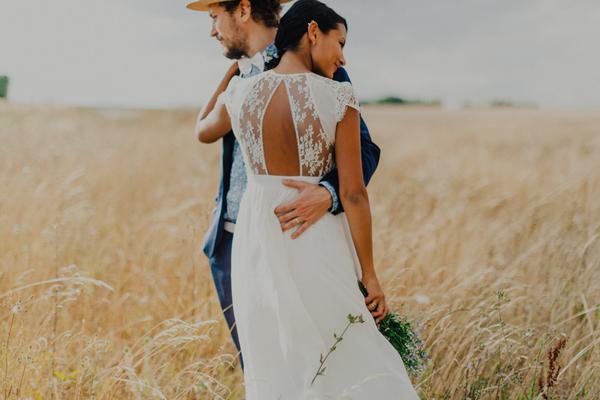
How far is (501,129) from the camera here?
17.6m

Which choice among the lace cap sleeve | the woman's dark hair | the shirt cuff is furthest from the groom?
the woman's dark hair

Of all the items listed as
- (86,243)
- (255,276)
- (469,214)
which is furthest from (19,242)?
(469,214)

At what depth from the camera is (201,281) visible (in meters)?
3.98

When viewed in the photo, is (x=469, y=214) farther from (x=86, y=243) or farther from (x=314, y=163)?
(x=314, y=163)

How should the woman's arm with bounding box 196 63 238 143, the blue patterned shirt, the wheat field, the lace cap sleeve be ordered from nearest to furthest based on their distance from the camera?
the lace cap sleeve → the woman's arm with bounding box 196 63 238 143 → the blue patterned shirt → the wheat field

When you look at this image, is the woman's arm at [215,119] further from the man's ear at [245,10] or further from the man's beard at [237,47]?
the man's ear at [245,10]

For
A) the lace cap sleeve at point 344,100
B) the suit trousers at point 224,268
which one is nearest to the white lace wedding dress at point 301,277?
the lace cap sleeve at point 344,100

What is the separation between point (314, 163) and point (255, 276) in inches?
16.8

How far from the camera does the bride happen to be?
6.59 feet

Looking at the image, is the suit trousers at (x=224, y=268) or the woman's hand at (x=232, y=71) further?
the suit trousers at (x=224, y=268)

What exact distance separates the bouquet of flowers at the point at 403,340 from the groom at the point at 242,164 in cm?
44

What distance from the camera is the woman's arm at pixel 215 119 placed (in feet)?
7.64

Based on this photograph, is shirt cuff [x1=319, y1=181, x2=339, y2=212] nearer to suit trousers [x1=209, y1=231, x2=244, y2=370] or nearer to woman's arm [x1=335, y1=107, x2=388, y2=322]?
woman's arm [x1=335, y1=107, x2=388, y2=322]

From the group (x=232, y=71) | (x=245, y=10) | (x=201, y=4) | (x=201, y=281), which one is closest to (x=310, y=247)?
(x=232, y=71)
